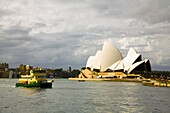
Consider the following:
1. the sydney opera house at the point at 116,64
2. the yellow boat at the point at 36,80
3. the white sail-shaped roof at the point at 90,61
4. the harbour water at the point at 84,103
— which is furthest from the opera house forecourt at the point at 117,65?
the harbour water at the point at 84,103

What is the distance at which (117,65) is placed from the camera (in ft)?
344

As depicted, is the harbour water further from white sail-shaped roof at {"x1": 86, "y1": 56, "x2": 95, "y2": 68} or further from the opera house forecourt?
white sail-shaped roof at {"x1": 86, "y1": 56, "x2": 95, "y2": 68}

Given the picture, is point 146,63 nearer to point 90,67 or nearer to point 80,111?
point 90,67

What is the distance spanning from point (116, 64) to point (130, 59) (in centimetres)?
637

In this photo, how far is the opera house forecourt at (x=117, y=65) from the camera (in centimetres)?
9926

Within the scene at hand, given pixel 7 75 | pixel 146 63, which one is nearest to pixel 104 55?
pixel 146 63

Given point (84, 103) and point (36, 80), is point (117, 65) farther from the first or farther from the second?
point (84, 103)

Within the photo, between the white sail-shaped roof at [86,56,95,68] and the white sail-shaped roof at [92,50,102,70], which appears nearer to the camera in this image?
the white sail-shaped roof at [92,50,102,70]

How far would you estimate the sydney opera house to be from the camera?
99.4m

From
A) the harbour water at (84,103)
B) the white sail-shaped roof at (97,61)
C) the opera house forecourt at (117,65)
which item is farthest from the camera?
the white sail-shaped roof at (97,61)

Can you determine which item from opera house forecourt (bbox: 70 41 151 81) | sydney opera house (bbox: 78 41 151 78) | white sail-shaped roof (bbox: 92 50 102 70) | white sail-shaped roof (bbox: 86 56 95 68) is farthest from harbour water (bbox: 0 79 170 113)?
white sail-shaped roof (bbox: 86 56 95 68)

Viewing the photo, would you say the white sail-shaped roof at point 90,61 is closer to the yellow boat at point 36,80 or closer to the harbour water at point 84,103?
the yellow boat at point 36,80

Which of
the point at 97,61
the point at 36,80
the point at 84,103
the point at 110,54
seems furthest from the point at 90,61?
the point at 84,103

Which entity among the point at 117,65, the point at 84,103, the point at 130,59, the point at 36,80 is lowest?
the point at 84,103
